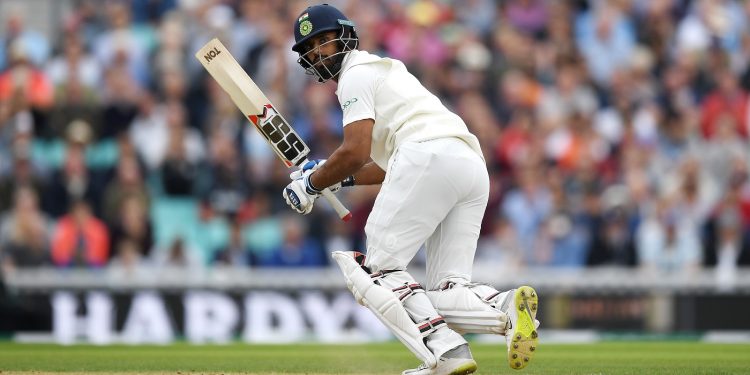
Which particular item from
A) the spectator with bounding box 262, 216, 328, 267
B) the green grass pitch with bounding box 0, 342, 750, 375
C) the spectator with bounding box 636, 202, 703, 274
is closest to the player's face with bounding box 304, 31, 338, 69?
the green grass pitch with bounding box 0, 342, 750, 375

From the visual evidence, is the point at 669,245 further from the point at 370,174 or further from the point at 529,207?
the point at 370,174

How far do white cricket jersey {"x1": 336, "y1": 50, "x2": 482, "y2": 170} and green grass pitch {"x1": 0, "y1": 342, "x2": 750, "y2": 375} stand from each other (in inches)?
68.0

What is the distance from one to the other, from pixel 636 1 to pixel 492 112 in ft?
9.27

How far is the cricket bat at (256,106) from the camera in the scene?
7871 millimetres

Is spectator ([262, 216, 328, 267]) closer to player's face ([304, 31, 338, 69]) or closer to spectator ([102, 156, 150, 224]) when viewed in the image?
spectator ([102, 156, 150, 224])

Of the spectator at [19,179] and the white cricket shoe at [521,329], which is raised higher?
the spectator at [19,179]

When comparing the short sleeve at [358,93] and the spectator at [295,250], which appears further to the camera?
the spectator at [295,250]

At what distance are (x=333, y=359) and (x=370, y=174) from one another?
2285 mm

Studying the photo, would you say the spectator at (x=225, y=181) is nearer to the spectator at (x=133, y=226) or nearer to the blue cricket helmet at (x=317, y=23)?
the spectator at (x=133, y=226)

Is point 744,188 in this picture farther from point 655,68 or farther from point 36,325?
point 36,325

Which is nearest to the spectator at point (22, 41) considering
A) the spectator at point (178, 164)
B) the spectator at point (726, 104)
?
the spectator at point (178, 164)

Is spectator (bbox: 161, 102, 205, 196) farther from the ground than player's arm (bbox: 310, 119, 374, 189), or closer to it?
farther from the ground

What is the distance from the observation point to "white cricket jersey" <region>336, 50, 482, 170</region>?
698cm

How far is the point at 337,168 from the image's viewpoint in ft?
22.9
